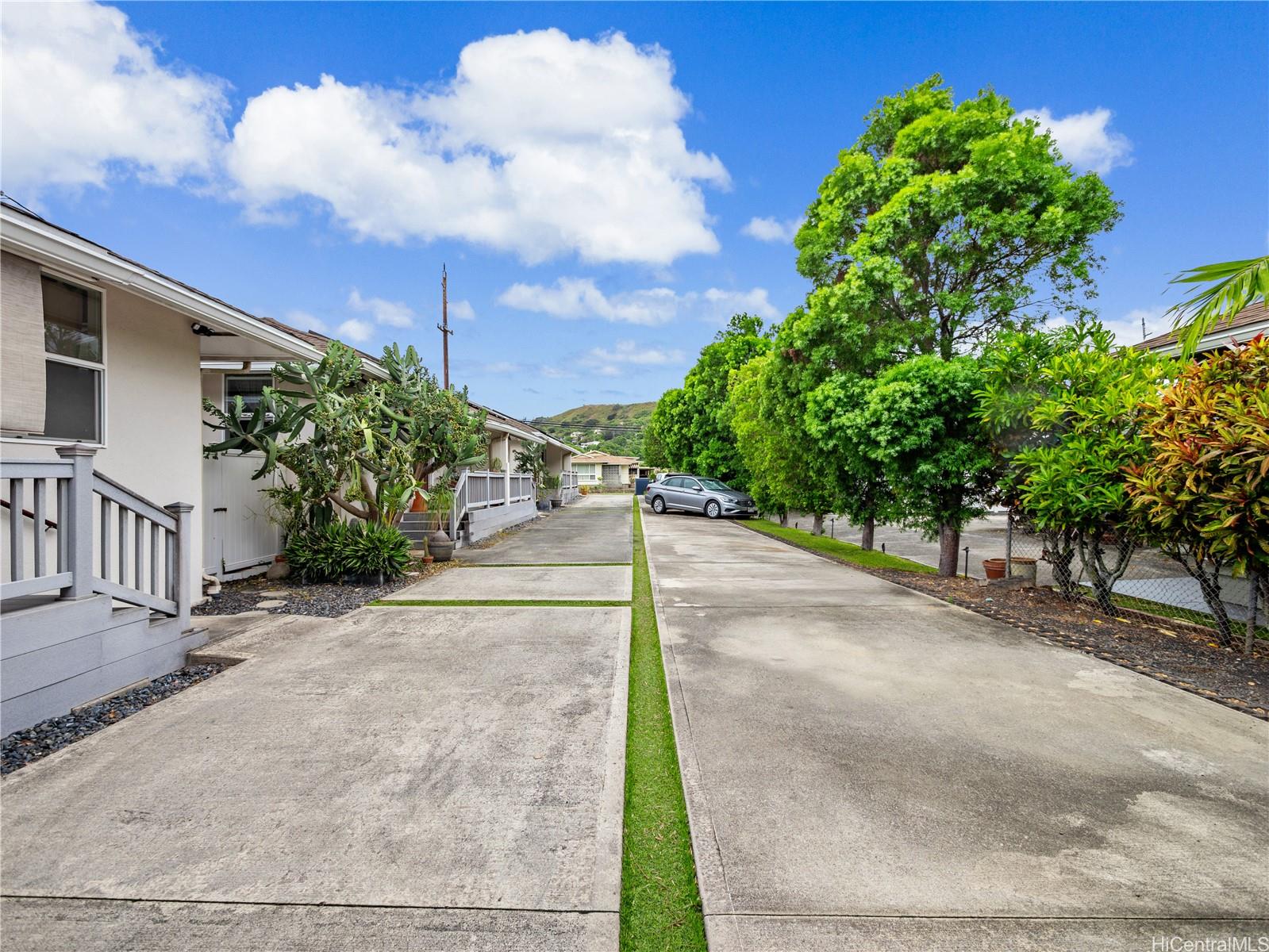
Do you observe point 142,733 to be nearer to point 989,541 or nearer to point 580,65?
point 580,65

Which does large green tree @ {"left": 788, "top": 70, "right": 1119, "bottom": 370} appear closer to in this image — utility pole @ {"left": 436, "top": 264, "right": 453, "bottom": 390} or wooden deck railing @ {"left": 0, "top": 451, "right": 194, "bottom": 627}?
wooden deck railing @ {"left": 0, "top": 451, "right": 194, "bottom": 627}

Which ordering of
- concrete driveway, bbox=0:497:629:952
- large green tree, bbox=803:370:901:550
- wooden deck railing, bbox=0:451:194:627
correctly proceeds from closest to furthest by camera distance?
concrete driveway, bbox=0:497:629:952, wooden deck railing, bbox=0:451:194:627, large green tree, bbox=803:370:901:550

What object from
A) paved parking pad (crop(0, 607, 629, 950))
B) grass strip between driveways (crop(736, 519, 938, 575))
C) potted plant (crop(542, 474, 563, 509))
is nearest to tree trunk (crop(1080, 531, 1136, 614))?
grass strip between driveways (crop(736, 519, 938, 575))

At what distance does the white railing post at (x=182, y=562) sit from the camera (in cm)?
461

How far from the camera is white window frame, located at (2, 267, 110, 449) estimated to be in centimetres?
445

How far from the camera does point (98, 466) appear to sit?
5219 mm

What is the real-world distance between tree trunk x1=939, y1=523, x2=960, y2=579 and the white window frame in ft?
33.3

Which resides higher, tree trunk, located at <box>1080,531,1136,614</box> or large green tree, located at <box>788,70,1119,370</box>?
large green tree, located at <box>788,70,1119,370</box>

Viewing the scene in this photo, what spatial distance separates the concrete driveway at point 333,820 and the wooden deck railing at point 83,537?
2.96 feet

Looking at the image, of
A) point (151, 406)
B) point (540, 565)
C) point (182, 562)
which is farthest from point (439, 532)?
point (182, 562)

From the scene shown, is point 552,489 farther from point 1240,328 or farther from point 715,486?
point 1240,328

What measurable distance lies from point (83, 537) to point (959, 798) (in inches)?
207

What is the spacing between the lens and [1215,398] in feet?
16.2

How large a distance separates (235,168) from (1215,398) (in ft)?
55.8
